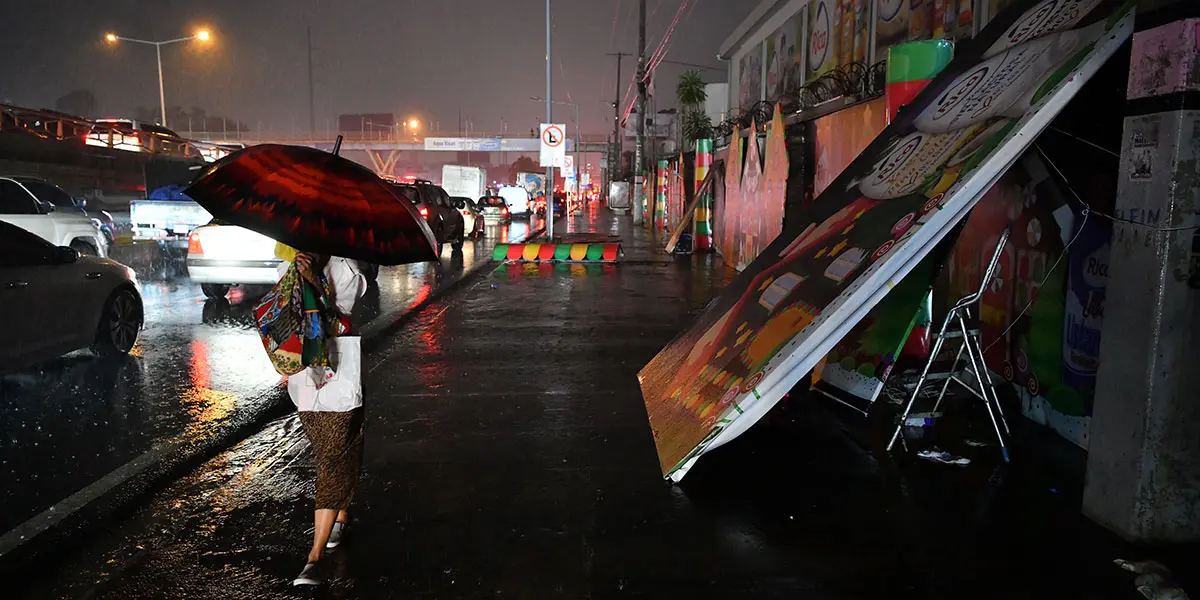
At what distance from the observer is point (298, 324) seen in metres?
3.78

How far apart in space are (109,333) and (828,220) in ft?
23.9

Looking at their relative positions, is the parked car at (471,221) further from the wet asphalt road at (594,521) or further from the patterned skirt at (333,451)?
the patterned skirt at (333,451)

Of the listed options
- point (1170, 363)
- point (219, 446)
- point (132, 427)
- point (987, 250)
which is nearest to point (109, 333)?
point (132, 427)

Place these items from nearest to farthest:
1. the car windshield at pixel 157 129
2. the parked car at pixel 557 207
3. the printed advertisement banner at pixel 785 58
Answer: the printed advertisement banner at pixel 785 58, the car windshield at pixel 157 129, the parked car at pixel 557 207

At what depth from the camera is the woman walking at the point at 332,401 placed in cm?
396

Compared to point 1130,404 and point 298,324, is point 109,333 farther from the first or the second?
point 1130,404

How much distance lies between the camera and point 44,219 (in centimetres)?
1424

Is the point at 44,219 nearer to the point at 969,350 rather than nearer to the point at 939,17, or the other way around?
the point at 969,350

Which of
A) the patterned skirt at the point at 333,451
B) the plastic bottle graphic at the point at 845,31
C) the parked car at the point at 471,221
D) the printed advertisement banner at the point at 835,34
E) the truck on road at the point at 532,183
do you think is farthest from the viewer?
the truck on road at the point at 532,183

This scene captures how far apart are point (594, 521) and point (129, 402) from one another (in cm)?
456

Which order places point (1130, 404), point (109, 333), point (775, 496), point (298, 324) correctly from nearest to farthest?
point (298, 324) → point (1130, 404) → point (775, 496) → point (109, 333)

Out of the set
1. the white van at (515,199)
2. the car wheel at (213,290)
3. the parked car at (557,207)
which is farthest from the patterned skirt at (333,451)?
the white van at (515,199)

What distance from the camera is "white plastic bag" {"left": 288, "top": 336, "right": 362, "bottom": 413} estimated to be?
400 centimetres

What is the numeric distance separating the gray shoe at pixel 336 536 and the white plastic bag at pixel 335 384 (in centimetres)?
69
